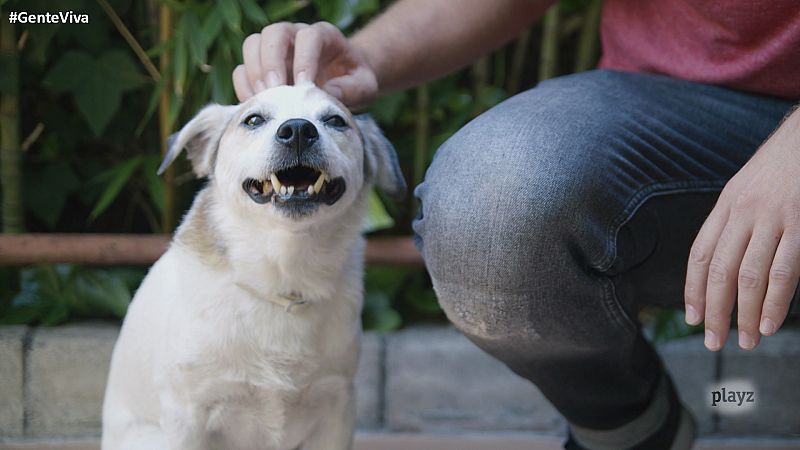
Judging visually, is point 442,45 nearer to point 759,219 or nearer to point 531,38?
point 759,219

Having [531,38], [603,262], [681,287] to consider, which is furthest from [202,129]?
[531,38]

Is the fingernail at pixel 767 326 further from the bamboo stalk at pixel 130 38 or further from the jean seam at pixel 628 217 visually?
the bamboo stalk at pixel 130 38

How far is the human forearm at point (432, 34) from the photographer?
156 cm

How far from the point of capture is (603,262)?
4.20 ft

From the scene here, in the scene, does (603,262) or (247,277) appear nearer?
(603,262)

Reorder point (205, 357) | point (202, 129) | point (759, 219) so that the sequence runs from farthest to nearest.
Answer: point (202, 129), point (205, 357), point (759, 219)

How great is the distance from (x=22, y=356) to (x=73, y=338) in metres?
0.12

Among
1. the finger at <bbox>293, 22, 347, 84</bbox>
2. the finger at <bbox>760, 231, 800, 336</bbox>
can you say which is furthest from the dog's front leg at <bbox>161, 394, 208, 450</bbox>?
the finger at <bbox>760, 231, 800, 336</bbox>

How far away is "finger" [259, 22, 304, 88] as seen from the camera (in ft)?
4.75

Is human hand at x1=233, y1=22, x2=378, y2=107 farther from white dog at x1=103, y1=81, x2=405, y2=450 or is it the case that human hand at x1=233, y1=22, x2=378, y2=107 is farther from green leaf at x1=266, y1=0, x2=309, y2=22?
green leaf at x1=266, y1=0, x2=309, y2=22

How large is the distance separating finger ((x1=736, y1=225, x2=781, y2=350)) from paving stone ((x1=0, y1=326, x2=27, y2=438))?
5.39 ft

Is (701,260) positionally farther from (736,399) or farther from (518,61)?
(518,61)

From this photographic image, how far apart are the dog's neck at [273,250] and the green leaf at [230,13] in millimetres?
620

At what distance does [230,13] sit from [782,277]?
55.9 inches
